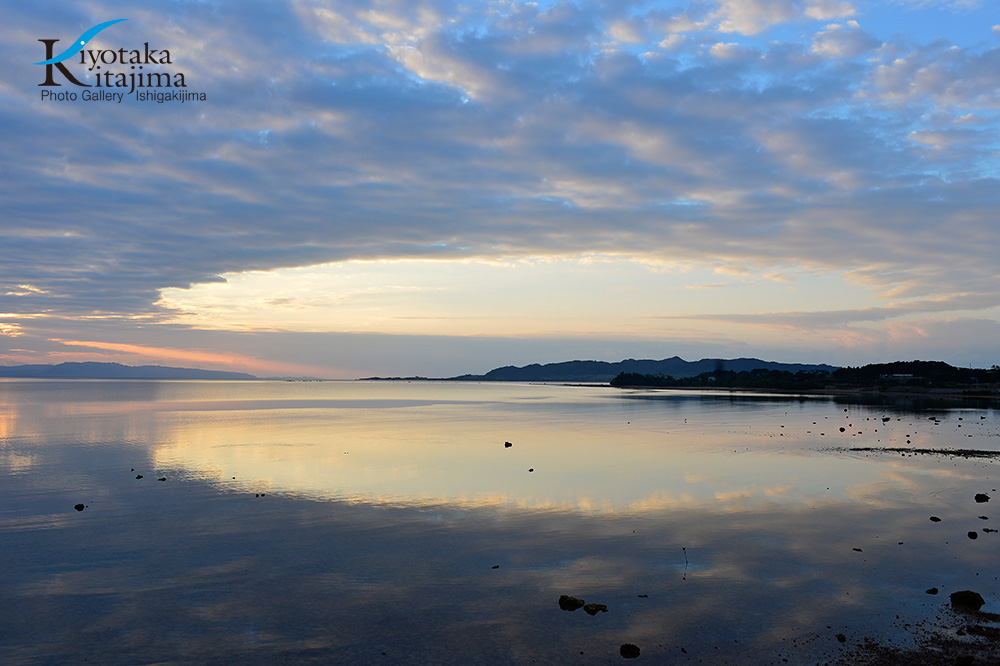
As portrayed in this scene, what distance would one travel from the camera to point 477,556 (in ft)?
66.3

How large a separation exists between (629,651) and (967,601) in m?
8.81

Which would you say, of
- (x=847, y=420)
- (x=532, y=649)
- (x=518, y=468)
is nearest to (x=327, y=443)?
(x=518, y=468)

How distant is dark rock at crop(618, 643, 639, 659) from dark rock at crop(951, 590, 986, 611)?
842 centimetres

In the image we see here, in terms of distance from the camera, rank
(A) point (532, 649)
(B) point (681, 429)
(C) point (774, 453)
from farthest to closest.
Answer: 1. (B) point (681, 429)
2. (C) point (774, 453)
3. (A) point (532, 649)

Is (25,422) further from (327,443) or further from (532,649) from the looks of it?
(532,649)

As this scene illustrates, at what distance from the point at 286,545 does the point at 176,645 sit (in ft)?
25.2

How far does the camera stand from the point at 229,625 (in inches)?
586

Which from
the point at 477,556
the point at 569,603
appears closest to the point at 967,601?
the point at 569,603

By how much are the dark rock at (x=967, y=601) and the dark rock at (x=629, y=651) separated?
8.42 metres

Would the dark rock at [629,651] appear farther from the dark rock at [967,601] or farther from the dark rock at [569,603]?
the dark rock at [967,601]

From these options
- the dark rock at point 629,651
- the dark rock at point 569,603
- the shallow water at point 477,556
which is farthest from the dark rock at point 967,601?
the dark rock at point 569,603

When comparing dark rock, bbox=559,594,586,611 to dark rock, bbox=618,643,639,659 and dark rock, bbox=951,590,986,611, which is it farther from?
dark rock, bbox=951,590,986,611

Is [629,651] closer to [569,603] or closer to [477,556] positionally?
[569,603]

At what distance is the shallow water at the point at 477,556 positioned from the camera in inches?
557
